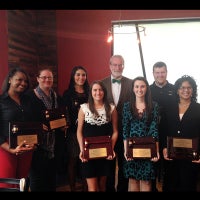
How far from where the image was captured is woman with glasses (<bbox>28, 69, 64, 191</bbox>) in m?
3.19

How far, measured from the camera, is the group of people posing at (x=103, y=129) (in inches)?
115

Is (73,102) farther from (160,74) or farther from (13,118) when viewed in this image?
(160,74)

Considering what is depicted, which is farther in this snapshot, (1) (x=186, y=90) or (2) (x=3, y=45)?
(2) (x=3, y=45)

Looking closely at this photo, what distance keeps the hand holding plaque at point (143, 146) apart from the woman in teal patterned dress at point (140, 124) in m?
0.10

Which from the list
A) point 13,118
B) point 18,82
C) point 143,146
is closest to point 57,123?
point 13,118

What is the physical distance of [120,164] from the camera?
11.4 ft

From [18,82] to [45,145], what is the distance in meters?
0.78

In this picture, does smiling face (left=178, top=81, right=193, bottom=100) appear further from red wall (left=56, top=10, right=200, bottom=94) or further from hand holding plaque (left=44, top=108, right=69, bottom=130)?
red wall (left=56, top=10, right=200, bottom=94)

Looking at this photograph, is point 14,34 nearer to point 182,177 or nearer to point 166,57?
point 166,57

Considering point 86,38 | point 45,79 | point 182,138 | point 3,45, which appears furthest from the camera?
point 86,38

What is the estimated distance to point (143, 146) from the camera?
288 centimetres

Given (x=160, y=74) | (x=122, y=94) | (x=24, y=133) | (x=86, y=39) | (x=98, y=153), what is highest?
(x=86, y=39)

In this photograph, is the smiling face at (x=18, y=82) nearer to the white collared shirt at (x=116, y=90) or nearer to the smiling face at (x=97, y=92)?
the smiling face at (x=97, y=92)

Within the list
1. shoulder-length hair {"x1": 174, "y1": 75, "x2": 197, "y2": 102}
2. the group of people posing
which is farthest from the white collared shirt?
shoulder-length hair {"x1": 174, "y1": 75, "x2": 197, "y2": 102}
